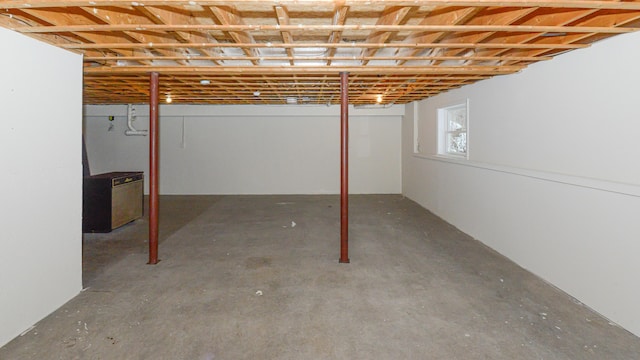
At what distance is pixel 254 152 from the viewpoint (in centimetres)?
868

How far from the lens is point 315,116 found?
8523mm

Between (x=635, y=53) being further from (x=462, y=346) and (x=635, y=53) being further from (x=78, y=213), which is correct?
(x=78, y=213)

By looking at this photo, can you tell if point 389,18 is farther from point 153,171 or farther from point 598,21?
point 153,171

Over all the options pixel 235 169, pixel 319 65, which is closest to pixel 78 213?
pixel 319 65

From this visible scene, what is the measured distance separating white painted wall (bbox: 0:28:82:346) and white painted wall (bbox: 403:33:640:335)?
14.2 ft

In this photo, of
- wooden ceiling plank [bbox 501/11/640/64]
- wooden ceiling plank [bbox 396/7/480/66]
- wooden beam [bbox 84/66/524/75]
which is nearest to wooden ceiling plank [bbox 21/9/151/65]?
wooden beam [bbox 84/66/524/75]

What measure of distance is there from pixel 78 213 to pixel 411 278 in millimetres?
3171

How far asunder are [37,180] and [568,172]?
441 centimetres

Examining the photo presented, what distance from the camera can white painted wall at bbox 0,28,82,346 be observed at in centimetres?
225

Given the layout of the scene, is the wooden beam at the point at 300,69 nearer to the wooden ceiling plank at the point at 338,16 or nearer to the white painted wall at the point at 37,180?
the wooden ceiling plank at the point at 338,16

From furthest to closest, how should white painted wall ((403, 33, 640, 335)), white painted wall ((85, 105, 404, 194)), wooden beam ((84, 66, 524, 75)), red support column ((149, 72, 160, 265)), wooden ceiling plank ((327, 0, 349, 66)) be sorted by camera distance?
white painted wall ((85, 105, 404, 194))
red support column ((149, 72, 160, 265))
wooden beam ((84, 66, 524, 75))
white painted wall ((403, 33, 640, 335))
wooden ceiling plank ((327, 0, 349, 66))

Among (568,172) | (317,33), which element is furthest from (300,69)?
(568,172)

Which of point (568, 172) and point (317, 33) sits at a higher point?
point (317, 33)

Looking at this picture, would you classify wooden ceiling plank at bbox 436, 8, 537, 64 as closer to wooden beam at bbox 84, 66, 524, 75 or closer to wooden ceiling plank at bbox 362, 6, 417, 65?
wooden ceiling plank at bbox 362, 6, 417, 65
